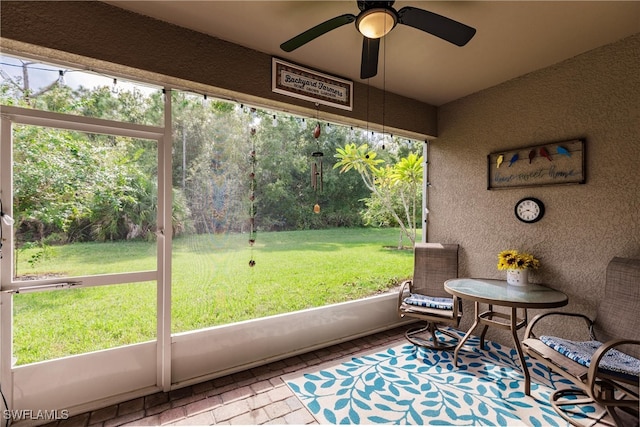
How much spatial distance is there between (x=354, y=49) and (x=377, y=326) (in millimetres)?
2837

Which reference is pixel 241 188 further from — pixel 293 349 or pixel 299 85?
pixel 293 349

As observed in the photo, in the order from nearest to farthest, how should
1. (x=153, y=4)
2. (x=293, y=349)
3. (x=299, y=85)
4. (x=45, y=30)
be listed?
(x=45, y=30), (x=153, y=4), (x=299, y=85), (x=293, y=349)

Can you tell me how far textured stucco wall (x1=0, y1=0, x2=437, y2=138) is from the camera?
1.61 metres

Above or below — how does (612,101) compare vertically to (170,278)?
above

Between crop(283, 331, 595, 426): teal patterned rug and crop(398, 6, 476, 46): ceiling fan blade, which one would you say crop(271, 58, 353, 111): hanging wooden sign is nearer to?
crop(398, 6, 476, 46): ceiling fan blade

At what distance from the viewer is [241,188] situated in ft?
8.46

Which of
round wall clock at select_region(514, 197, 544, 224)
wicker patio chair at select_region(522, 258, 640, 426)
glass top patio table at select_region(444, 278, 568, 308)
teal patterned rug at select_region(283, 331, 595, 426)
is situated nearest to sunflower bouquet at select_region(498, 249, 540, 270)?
glass top patio table at select_region(444, 278, 568, 308)

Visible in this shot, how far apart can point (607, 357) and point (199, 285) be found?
9.87 ft

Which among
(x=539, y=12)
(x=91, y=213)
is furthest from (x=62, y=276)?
(x=539, y=12)

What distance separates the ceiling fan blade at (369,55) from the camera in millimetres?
1651

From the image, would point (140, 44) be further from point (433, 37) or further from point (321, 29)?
point (433, 37)

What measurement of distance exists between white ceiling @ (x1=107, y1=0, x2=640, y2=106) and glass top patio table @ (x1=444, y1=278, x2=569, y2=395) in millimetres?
2015

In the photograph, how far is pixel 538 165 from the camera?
2650 mm

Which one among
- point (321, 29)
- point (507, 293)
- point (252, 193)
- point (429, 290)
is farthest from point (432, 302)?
point (321, 29)
